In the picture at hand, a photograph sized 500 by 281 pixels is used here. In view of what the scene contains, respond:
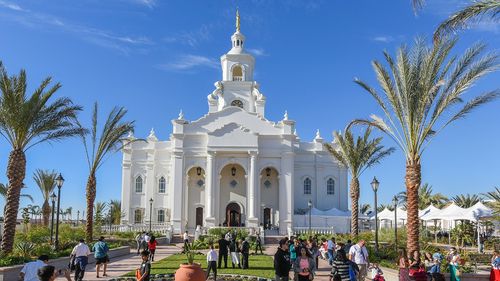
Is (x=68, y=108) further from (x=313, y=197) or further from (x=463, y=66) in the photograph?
(x=313, y=197)

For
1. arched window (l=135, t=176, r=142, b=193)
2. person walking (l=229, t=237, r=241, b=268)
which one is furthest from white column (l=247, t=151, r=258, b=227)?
person walking (l=229, t=237, r=241, b=268)

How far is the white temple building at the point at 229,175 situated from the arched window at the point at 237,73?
5.78 meters

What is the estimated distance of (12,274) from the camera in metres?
16.2

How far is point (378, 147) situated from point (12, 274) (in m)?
27.5

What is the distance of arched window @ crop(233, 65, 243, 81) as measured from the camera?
5591 centimetres

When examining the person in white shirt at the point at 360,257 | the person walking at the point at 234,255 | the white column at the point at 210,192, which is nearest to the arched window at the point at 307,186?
the white column at the point at 210,192

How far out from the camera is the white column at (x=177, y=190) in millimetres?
46188

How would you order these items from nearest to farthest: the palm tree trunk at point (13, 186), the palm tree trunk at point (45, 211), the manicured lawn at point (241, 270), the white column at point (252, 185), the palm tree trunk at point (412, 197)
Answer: the manicured lawn at point (241, 270), the palm tree trunk at point (412, 197), the palm tree trunk at point (13, 186), the white column at point (252, 185), the palm tree trunk at point (45, 211)

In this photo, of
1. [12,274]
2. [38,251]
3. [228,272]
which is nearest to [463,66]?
[228,272]

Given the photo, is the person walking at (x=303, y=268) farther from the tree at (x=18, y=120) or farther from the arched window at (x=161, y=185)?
the arched window at (x=161, y=185)

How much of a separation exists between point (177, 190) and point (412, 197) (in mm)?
29893

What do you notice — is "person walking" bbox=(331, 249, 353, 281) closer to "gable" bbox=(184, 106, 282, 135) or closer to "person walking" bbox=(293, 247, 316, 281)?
"person walking" bbox=(293, 247, 316, 281)

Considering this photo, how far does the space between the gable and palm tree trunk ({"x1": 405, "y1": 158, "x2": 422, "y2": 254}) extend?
1159 inches

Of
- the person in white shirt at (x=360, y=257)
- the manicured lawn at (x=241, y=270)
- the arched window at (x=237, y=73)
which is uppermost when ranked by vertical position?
the arched window at (x=237, y=73)
